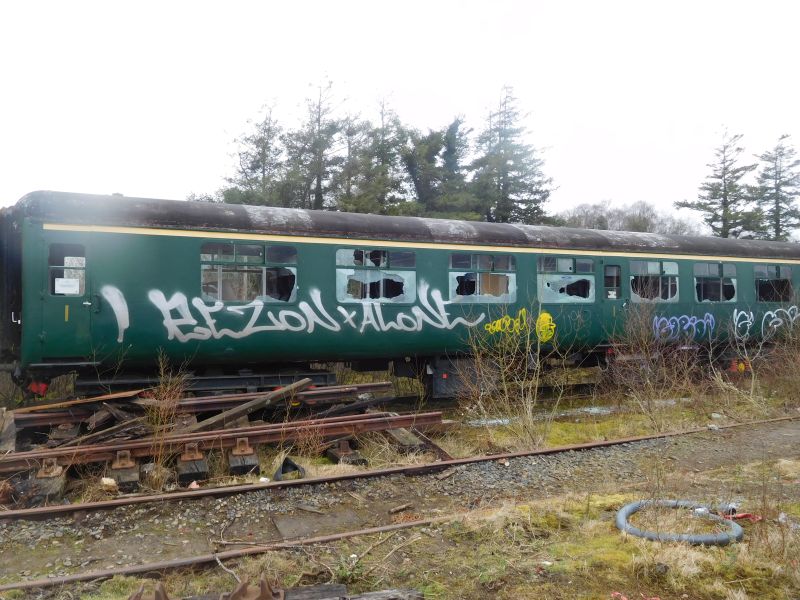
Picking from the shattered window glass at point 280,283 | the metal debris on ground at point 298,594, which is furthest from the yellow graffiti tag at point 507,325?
the metal debris on ground at point 298,594

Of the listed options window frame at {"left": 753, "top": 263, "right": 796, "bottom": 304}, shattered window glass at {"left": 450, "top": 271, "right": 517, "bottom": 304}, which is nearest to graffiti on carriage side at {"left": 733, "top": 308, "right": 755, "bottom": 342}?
window frame at {"left": 753, "top": 263, "right": 796, "bottom": 304}

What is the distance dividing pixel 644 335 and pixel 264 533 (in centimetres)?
→ 774

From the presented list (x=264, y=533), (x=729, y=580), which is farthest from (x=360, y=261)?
(x=729, y=580)

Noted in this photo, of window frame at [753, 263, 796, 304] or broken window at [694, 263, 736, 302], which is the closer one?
broken window at [694, 263, 736, 302]

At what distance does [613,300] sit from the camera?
12.1 metres

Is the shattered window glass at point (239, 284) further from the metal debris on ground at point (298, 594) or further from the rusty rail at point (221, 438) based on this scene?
the metal debris on ground at point (298, 594)

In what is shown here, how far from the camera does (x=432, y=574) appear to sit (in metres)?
4.20

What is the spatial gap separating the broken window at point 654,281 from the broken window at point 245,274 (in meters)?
7.16

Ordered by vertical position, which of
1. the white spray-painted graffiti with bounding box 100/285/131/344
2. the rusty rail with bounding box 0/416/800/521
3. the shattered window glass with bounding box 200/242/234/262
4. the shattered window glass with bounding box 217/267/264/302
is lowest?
the rusty rail with bounding box 0/416/800/521

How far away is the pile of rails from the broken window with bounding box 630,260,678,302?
610 centimetres

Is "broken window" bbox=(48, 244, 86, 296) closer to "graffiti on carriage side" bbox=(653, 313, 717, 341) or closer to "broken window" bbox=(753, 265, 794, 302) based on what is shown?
"graffiti on carriage side" bbox=(653, 313, 717, 341)

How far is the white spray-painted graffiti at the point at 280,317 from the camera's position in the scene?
27.7 ft

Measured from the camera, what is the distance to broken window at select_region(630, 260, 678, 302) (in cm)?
1236

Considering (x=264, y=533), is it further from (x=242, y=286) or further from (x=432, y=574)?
(x=242, y=286)
